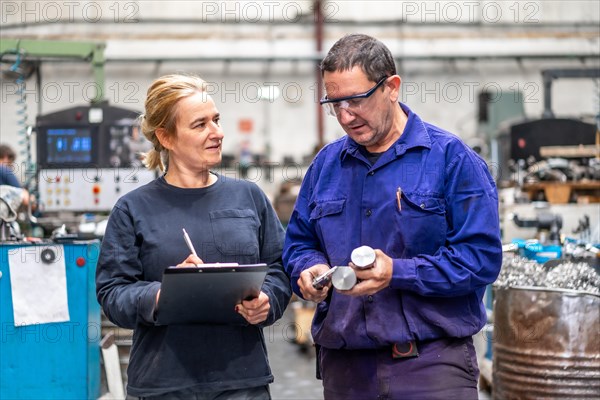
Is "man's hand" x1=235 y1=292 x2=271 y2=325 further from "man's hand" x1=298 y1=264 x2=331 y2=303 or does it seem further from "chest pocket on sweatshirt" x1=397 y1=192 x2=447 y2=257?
"chest pocket on sweatshirt" x1=397 y1=192 x2=447 y2=257

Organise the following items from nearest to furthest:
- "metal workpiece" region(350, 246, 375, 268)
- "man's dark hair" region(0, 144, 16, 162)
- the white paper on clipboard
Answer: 1. "metal workpiece" region(350, 246, 375, 268)
2. the white paper on clipboard
3. "man's dark hair" region(0, 144, 16, 162)

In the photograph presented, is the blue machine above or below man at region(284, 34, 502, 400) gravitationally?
below

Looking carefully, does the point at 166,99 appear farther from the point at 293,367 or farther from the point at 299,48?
the point at 299,48

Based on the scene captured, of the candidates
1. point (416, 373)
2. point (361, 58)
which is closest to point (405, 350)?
point (416, 373)

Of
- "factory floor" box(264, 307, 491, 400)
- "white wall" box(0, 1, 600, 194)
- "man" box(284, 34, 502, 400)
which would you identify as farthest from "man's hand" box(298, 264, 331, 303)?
"white wall" box(0, 1, 600, 194)

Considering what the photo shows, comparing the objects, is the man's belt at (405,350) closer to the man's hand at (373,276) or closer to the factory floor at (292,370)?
the man's hand at (373,276)

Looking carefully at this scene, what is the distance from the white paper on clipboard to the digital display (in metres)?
1.52

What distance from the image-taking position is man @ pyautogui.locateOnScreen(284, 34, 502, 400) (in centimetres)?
156

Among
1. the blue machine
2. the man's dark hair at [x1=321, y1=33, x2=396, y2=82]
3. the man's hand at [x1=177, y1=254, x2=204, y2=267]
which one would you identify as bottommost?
the blue machine

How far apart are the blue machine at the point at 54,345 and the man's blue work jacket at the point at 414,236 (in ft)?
5.03

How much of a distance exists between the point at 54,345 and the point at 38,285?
223 mm

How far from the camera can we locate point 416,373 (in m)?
1.57

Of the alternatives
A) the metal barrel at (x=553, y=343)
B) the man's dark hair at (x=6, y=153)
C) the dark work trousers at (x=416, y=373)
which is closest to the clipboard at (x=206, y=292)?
the dark work trousers at (x=416, y=373)

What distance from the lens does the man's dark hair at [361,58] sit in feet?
5.22
